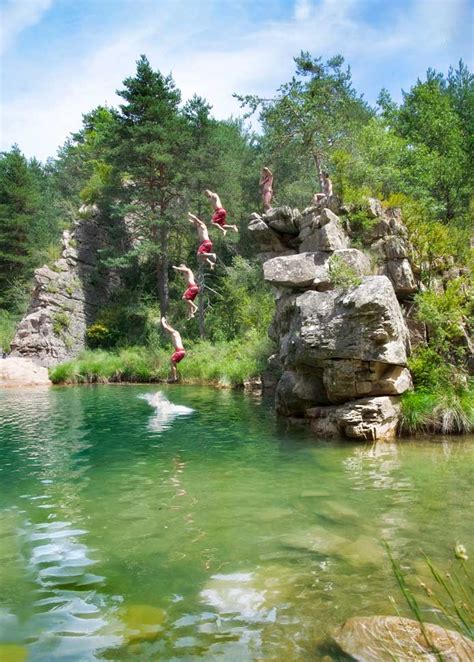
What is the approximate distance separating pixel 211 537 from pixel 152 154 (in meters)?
28.1

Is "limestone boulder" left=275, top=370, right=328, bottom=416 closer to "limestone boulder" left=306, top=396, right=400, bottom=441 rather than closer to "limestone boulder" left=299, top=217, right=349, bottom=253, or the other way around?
"limestone boulder" left=306, top=396, right=400, bottom=441

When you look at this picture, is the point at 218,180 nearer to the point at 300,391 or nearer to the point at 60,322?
the point at 60,322

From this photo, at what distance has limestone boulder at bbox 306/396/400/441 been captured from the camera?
37.9ft

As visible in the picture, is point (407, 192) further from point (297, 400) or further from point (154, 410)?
point (154, 410)

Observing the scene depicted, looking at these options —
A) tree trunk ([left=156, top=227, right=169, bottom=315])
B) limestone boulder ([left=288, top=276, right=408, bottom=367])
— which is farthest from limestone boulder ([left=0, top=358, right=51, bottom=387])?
limestone boulder ([left=288, top=276, right=408, bottom=367])

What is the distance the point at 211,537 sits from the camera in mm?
6105

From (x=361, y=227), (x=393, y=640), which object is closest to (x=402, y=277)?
(x=361, y=227)

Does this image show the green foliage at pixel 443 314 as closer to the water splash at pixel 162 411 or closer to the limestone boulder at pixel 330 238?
the limestone boulder at pixel 330 238

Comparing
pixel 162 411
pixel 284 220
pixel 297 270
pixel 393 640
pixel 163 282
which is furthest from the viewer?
pixel 163 282

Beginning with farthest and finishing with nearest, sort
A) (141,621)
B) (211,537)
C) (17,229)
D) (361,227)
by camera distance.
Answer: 1. (17,229)
2. (361,227)
3. (211,537)
4. (141,621)

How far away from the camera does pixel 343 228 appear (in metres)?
15.1

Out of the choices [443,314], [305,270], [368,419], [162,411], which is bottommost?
[162,411]

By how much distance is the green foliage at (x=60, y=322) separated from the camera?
32.3 metres

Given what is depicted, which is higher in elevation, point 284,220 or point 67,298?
point 284,220
